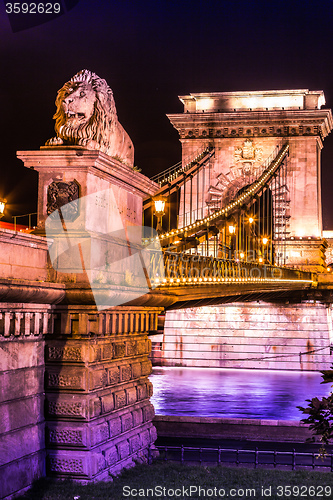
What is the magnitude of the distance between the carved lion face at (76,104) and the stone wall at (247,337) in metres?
28.5

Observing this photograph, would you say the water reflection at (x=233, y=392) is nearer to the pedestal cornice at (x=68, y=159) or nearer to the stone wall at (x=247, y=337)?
the stone wall at (x=247, y=337)

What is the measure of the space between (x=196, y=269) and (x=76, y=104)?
8.94 m

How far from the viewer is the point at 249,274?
29.7 metres

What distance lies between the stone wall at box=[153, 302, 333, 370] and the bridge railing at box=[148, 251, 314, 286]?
5.26 metres

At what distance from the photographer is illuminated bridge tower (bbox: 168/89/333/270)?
1980 inches

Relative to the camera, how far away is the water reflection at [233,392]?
21797mm

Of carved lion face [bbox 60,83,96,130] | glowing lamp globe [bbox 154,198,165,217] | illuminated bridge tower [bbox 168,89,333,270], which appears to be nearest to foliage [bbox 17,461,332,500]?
carved lion face [bbox 60,83,96,130]

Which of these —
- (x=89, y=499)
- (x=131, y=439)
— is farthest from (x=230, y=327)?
(x=89, y=499)

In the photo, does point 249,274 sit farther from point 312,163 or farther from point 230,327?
point 312,163

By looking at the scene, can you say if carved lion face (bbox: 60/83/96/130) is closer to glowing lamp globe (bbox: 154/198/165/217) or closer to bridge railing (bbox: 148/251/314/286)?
bridge railing (bbox: 148/251/314/286)

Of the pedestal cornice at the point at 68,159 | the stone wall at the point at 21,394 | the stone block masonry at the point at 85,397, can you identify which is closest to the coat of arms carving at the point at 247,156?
the pedestal cornice at the point at 68,159

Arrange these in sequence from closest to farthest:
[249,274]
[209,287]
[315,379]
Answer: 1. [209,287]
2. [249,274]
3. [315,379]

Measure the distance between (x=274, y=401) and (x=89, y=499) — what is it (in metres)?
15.3

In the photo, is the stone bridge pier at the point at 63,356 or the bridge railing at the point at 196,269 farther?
the bridge railing at the point at 196,269
